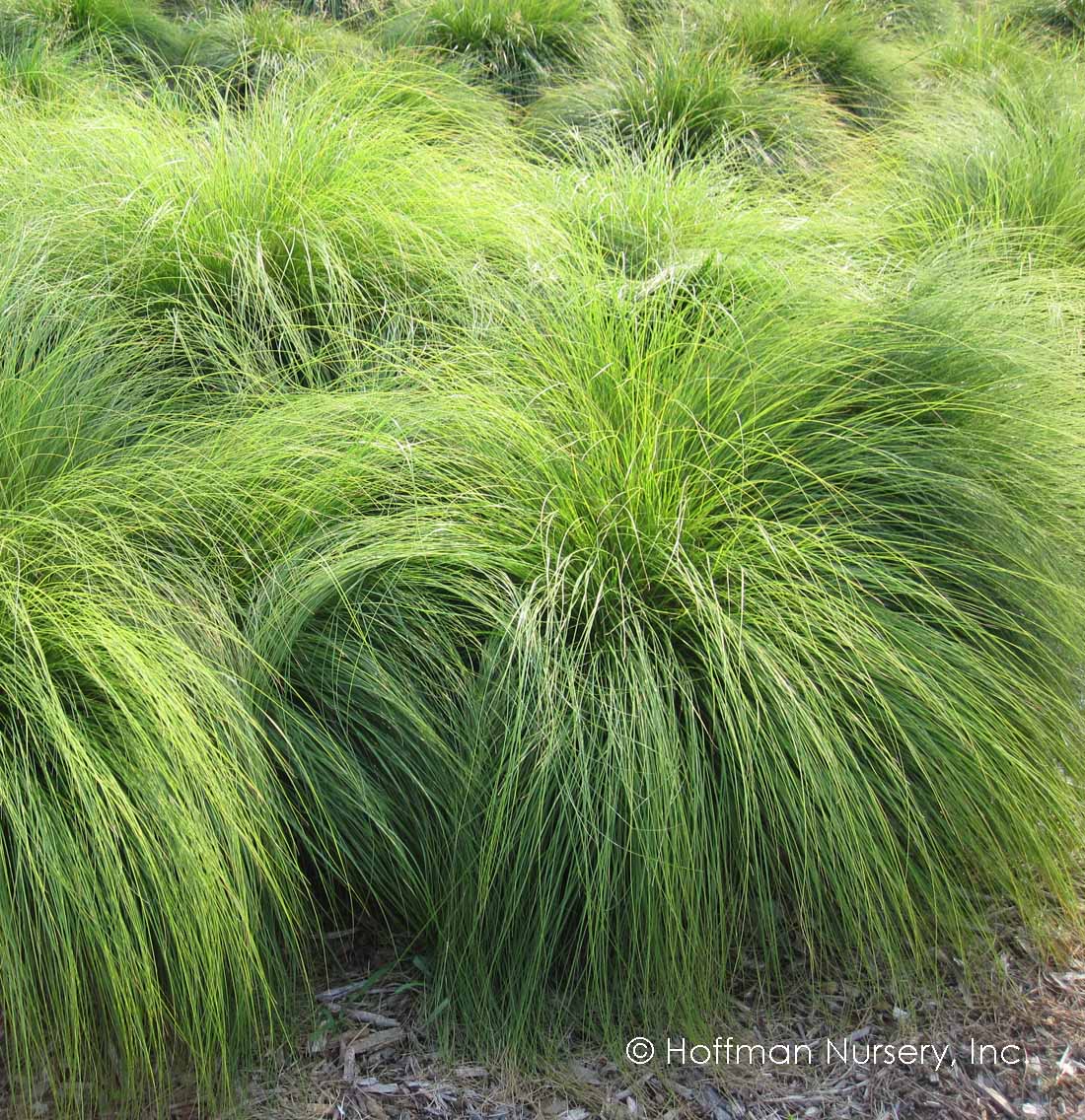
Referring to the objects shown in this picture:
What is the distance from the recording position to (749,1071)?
208 cm

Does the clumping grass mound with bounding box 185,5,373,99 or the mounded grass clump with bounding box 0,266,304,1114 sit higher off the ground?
the clumping grass mound with bounding box 185,5,373,99

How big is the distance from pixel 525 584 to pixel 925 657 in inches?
31.7

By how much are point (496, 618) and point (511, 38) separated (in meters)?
4.26

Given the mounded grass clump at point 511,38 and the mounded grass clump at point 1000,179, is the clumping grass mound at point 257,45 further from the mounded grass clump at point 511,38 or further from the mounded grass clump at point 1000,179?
the mounded grass clump at point 1000,179

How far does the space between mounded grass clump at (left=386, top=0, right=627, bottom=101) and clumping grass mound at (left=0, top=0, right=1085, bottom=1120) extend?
2.49 metres

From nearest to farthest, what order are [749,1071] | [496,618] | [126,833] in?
[126,833] < [749,1071] < [496,618]

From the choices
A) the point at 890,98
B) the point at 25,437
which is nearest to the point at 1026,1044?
the point at 25,437

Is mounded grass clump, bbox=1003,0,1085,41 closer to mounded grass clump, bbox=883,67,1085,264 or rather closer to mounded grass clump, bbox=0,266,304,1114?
mounded grass clump, bbox=883,67,1085,264

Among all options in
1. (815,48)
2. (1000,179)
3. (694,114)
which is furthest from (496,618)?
(815,48)

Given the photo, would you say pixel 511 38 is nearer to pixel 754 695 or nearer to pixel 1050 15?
pixel 1050 15

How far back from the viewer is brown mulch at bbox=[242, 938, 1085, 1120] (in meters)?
2.01

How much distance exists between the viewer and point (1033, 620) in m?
2.42

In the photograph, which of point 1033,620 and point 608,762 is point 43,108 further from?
point 1033,620

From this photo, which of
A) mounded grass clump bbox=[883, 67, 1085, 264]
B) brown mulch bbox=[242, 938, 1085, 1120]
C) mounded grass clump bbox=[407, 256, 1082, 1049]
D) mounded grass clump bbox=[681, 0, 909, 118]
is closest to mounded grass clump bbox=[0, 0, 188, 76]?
mounded grass clump bbox=[681, 0, 909, 118]
